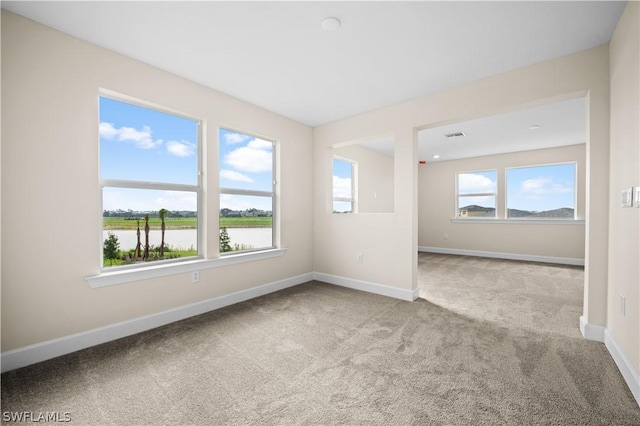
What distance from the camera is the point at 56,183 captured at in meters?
2.06

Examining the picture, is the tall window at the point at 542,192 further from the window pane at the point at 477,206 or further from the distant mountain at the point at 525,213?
the window pane at the point at 477,206

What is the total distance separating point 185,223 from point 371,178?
4.33 meters

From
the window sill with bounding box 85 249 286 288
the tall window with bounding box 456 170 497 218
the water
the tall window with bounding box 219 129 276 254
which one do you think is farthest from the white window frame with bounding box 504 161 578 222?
the window sill with bounding box 85 249 286 288

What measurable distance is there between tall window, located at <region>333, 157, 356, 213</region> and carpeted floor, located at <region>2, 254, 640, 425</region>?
2.82m

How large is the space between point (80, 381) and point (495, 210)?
25.5 feet

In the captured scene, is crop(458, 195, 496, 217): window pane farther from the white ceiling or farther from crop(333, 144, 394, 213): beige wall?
the white ceiling

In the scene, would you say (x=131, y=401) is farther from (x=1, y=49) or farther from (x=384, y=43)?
(x=384, y=43)

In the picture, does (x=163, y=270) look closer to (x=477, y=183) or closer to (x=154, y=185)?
(x=154, y=185)

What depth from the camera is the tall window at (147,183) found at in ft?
7.99

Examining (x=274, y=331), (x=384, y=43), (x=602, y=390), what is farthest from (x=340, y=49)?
(x=602, y=390)

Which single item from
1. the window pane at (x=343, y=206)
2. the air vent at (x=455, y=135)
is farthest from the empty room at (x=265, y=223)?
the window pane at (x=343, y=206)

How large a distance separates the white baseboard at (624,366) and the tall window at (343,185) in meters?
3.99

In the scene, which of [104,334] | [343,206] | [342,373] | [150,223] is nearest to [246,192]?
[150,223]

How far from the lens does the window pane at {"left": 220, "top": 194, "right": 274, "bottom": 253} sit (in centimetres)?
332
